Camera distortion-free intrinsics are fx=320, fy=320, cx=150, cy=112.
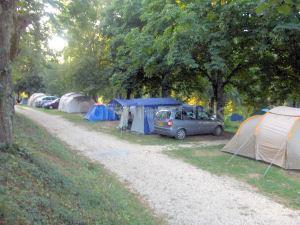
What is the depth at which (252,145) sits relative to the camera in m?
11.0

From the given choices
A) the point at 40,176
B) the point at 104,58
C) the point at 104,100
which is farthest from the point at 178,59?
the point at 104,100


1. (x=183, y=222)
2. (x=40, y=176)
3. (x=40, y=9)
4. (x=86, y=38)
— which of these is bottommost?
(x=183, y=222)

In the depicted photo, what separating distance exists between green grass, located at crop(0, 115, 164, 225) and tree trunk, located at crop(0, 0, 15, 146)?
419mm

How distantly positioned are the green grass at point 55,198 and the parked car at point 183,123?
7858mm

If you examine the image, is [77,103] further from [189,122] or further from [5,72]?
[5,72]

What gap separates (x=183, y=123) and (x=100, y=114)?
1031cm

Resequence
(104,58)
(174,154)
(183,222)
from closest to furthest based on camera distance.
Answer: (183,222)
(174,154)
(104,58)

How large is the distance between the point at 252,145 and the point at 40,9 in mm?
8682

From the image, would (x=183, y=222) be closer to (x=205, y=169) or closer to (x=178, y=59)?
(x=205, y=169)

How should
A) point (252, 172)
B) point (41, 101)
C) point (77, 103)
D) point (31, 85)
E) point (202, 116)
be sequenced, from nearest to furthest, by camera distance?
1. point (252, 172)
2. point (202, 116)
3. point (77, 103)
4. point (41, 101)
5. point (31, 85)

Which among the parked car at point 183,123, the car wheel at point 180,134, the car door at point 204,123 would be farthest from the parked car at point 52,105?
the car wheel at point 180,134

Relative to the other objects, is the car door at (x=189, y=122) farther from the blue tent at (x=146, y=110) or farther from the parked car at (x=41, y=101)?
the parked car at (x=41, y=101)

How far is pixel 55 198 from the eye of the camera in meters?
5.13

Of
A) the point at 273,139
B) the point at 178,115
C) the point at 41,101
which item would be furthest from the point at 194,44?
the point at 41,101
